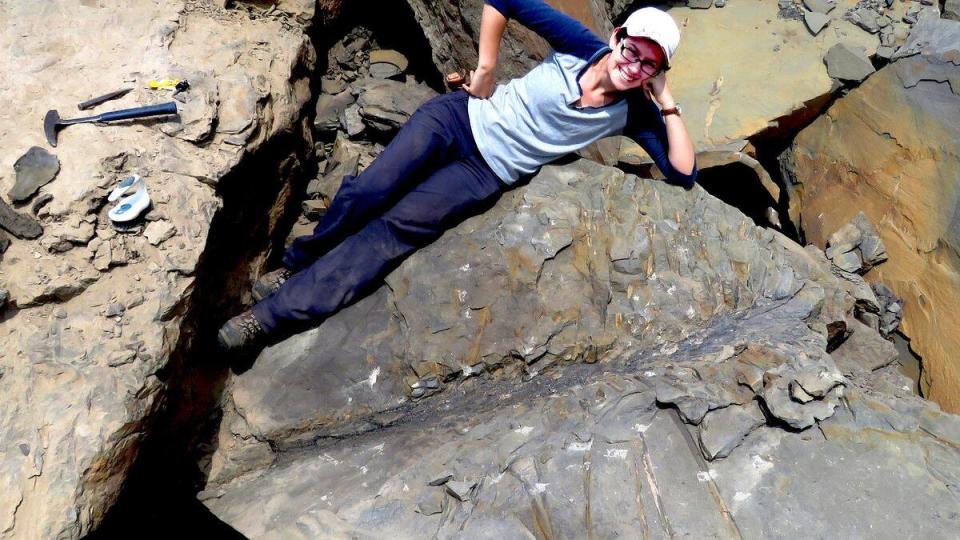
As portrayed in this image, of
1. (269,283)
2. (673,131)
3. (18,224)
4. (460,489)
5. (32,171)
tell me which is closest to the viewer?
(460,489)

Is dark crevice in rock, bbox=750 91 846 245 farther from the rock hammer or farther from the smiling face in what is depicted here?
the rock hammer

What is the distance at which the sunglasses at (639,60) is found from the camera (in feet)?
8.21

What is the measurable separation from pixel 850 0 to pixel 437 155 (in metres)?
3.09

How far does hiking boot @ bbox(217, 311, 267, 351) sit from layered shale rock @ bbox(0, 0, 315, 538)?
0.57 feet

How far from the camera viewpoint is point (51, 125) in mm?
2467

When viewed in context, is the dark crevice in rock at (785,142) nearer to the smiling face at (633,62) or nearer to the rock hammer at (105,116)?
the smiling face at (633,62)

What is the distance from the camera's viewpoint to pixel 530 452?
2.17 meters

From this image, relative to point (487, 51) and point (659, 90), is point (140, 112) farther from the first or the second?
point (659, 90)

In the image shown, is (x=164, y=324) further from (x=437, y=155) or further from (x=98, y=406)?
(x=437, y=155)

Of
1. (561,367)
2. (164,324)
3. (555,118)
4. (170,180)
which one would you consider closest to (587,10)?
(555,118)

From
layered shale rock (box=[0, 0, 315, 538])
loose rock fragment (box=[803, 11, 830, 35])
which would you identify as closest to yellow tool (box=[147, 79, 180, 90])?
layered shale rock (box=[0, 0, 315, 538])

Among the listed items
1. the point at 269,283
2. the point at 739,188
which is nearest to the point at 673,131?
the point at 739,188

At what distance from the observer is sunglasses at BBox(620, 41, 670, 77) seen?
2.50 meters

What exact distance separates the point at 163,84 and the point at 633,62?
1.73m
